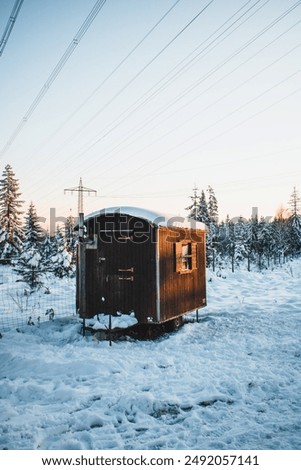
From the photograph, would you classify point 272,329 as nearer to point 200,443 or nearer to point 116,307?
point 116,307

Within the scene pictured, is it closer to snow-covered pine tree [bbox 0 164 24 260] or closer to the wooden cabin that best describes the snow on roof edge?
the wooden cabin

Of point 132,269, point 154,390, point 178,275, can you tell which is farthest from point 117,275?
point 154,390

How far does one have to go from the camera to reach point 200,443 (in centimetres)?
410

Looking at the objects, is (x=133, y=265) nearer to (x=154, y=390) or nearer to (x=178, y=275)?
(x=178, y=275)

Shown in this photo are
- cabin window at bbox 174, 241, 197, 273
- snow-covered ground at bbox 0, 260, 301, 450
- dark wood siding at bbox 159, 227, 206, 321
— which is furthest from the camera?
cabin window at bbox 174, 241, 197, 273

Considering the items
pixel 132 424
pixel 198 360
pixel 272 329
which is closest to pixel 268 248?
pixel 272 329

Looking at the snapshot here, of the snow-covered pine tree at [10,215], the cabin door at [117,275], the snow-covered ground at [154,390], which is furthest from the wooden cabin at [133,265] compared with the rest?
the snow-covered pine tree at [10,215]

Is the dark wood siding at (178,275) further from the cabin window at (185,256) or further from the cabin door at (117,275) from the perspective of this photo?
the cabin door at (117,275)

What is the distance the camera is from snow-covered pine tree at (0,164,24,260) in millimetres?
35219

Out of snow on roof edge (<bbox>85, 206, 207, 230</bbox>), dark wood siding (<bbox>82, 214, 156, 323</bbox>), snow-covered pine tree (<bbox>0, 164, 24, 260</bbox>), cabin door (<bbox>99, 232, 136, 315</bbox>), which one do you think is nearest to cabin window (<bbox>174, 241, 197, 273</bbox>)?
snow on roof edge (<bbox>85, 206, 207, 230</bbox>)

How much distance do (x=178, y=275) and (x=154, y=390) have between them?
5.09 m

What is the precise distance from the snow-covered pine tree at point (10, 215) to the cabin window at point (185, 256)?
93.3 feet

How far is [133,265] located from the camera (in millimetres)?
9594

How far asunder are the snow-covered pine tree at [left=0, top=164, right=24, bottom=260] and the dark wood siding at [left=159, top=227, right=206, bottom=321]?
28.2 metres
